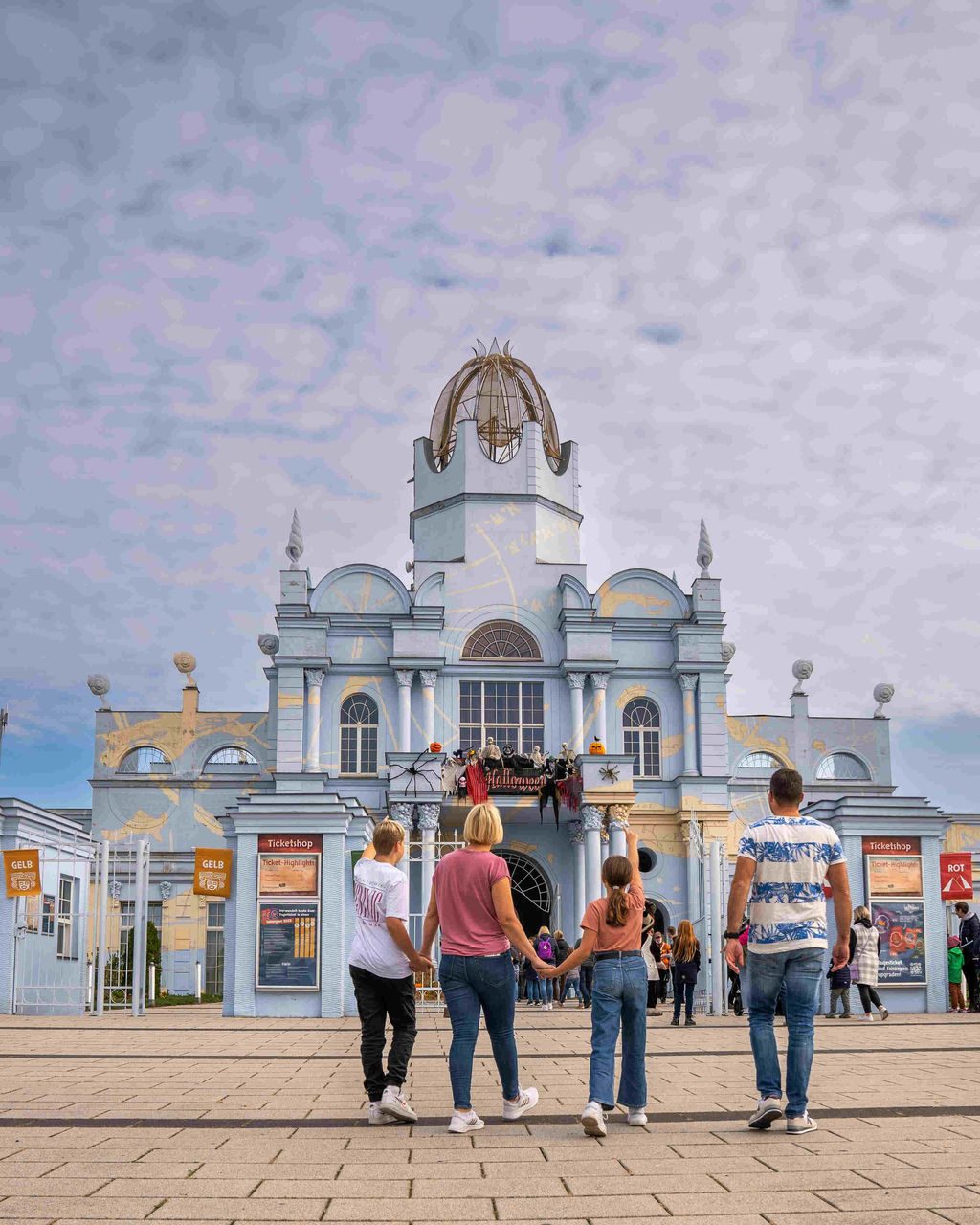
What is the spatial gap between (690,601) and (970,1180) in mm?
35258

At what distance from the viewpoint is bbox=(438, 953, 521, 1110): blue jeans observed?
27.3 feet

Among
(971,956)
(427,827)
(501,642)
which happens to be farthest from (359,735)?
(971,956)

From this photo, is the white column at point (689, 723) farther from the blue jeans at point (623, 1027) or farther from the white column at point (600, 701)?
the blue jeans at point (623, 1027)

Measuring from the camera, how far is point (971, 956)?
23562mm

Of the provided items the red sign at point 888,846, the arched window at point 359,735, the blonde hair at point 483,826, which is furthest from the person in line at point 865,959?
the arched window at point 359,735

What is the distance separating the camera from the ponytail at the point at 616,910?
856 cm

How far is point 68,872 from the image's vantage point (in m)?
27.9

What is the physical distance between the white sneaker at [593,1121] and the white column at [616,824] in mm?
26779

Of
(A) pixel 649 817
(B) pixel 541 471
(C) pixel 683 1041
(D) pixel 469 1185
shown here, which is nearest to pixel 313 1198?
(D) pixel 469 1185

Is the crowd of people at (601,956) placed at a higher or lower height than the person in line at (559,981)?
higher

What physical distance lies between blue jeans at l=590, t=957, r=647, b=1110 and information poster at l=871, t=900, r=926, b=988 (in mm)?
15589

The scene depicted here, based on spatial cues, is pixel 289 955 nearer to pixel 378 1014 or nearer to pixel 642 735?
pixel 378 1014

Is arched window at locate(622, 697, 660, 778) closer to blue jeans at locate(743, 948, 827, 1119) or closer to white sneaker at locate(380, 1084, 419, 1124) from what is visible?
white sneaker at locate(380, 1084, 419, 1124)

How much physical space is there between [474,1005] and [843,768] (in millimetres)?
39258
